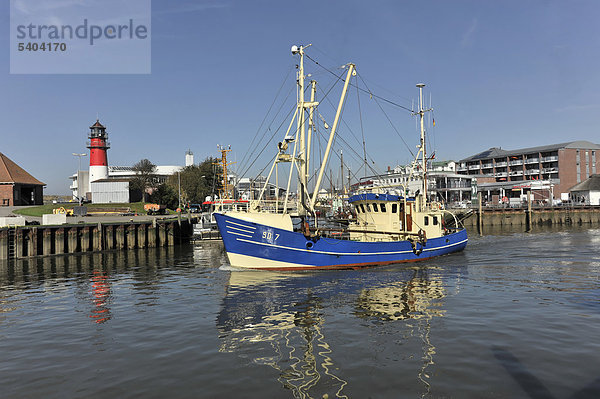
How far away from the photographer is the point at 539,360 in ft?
31.7

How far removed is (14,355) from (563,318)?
699 inches

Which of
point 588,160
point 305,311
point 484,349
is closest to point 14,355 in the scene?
point 305,311

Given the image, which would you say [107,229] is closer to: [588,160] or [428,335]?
[428,335]

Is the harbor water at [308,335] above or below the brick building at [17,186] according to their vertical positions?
below

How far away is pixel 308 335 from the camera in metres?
11.9

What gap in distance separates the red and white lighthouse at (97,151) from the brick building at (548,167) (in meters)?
91.9

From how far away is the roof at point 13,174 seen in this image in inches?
2422

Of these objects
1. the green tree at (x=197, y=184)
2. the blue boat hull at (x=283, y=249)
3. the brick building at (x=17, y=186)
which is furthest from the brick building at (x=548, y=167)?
the brick building at (x=17, y=186)

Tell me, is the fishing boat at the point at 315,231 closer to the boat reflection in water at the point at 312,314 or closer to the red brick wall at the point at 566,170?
the boat reflection in water at the point at 312,314

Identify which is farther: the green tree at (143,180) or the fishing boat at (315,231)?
the green tree at (143,180)

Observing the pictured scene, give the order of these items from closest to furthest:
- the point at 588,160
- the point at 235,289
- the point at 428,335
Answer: the point at 428,335
the point at 235,289
the point at 588,160

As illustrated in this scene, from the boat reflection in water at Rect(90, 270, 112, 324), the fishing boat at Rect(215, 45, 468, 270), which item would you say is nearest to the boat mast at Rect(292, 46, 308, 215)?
the fishing boat at Rect(215, 45, 468, 270)

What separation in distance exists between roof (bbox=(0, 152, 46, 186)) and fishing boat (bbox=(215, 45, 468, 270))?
57219 millimetres

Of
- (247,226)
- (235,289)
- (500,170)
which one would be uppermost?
(500,170)
